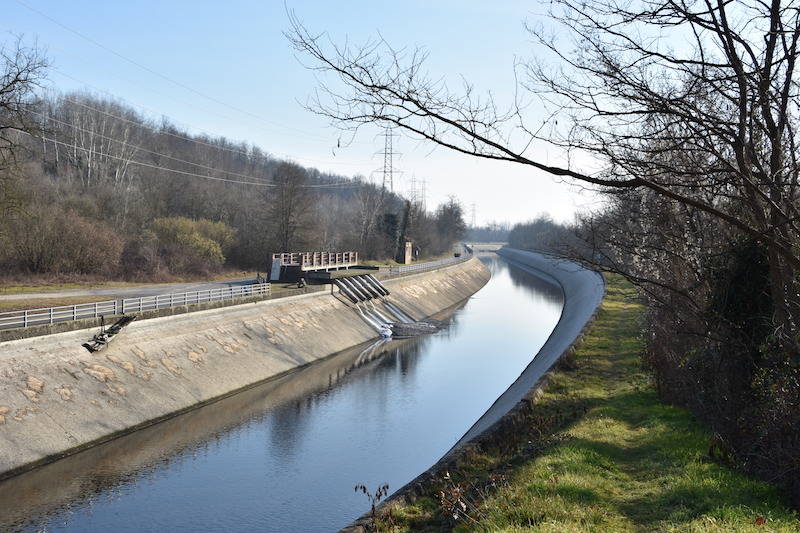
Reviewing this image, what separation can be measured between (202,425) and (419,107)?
66.4ft

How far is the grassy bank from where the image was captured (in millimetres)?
7820

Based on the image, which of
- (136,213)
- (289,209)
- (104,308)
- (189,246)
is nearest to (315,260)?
(189,246)

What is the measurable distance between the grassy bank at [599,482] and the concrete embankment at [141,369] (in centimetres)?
1363

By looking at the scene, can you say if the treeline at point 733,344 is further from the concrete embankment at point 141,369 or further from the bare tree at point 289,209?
the bare tree at point 289,209

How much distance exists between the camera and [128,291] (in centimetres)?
3697

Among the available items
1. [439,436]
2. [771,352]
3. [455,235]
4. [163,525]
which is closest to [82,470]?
[163,525]

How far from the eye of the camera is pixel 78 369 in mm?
22203

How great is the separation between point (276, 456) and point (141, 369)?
795cm

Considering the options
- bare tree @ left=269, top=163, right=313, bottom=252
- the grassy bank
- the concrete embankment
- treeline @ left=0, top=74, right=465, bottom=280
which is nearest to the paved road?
treeline @ left=0, top=74, right=465, bottom=280

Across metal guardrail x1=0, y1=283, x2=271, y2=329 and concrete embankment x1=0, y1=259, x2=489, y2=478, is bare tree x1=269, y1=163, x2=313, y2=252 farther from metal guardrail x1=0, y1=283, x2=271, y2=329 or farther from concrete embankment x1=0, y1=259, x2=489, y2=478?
metal guardrail x1=0, y1=283, x2=271, y2=329

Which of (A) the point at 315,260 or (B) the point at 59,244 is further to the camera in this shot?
(A) the point at 315,260

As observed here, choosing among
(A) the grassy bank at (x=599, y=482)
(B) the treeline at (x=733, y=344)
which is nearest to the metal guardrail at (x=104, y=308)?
(A) the grassy bank at (x=599, y=482)

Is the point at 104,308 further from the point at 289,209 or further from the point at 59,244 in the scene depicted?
the point at 289,209

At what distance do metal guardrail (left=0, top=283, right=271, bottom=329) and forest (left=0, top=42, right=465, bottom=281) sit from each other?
5.53m
